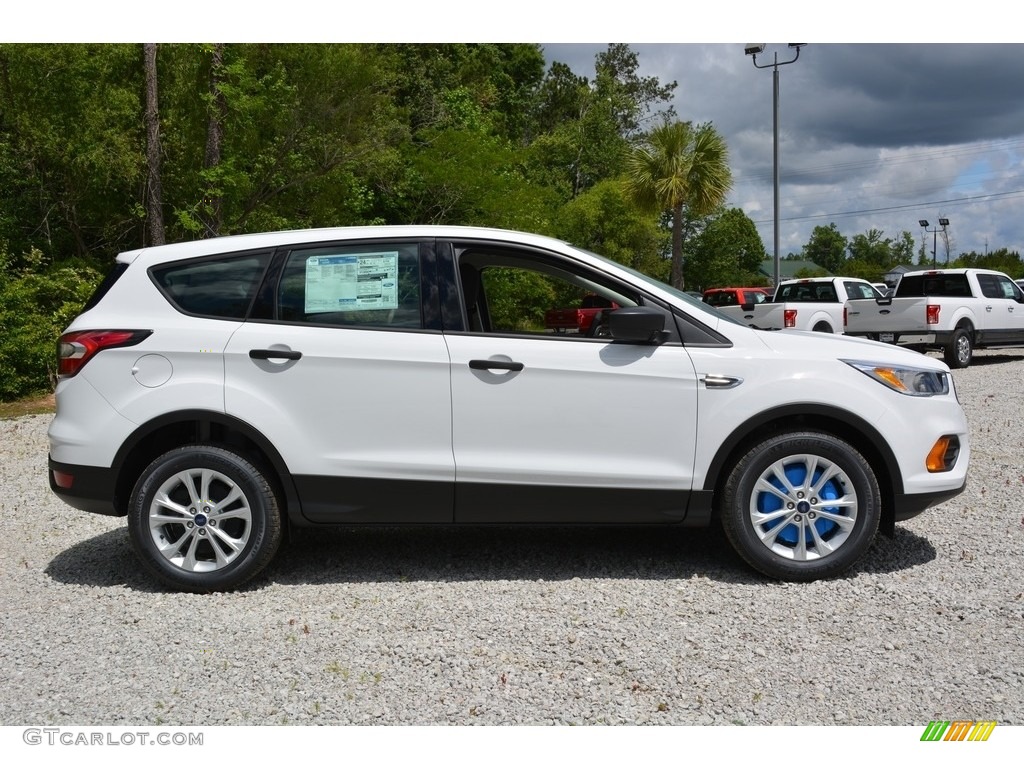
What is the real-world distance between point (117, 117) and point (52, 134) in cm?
129

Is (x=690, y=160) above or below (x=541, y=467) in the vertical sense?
above

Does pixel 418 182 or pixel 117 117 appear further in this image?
pixel 418 182

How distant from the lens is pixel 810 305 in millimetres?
18328

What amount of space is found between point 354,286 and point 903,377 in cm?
289

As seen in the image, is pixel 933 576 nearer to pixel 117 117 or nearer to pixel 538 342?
pixel 538 342

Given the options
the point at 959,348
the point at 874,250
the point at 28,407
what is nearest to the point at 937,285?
the point at 959,348

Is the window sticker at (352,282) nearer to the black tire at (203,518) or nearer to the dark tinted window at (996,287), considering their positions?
the black tire at (203,518)

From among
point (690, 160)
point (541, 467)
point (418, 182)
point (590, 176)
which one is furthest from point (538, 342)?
point (590, 176)

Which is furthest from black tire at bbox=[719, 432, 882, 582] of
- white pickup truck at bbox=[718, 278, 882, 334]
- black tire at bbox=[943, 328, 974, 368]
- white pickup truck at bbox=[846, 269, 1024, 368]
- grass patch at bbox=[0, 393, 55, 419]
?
black tire at bbox=[943, 328, 974, 368]

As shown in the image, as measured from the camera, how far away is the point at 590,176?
151 ft

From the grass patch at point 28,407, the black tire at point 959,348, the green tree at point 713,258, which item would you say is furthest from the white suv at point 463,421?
the green tree at point 713,258

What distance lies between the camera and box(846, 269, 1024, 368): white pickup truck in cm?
1717
